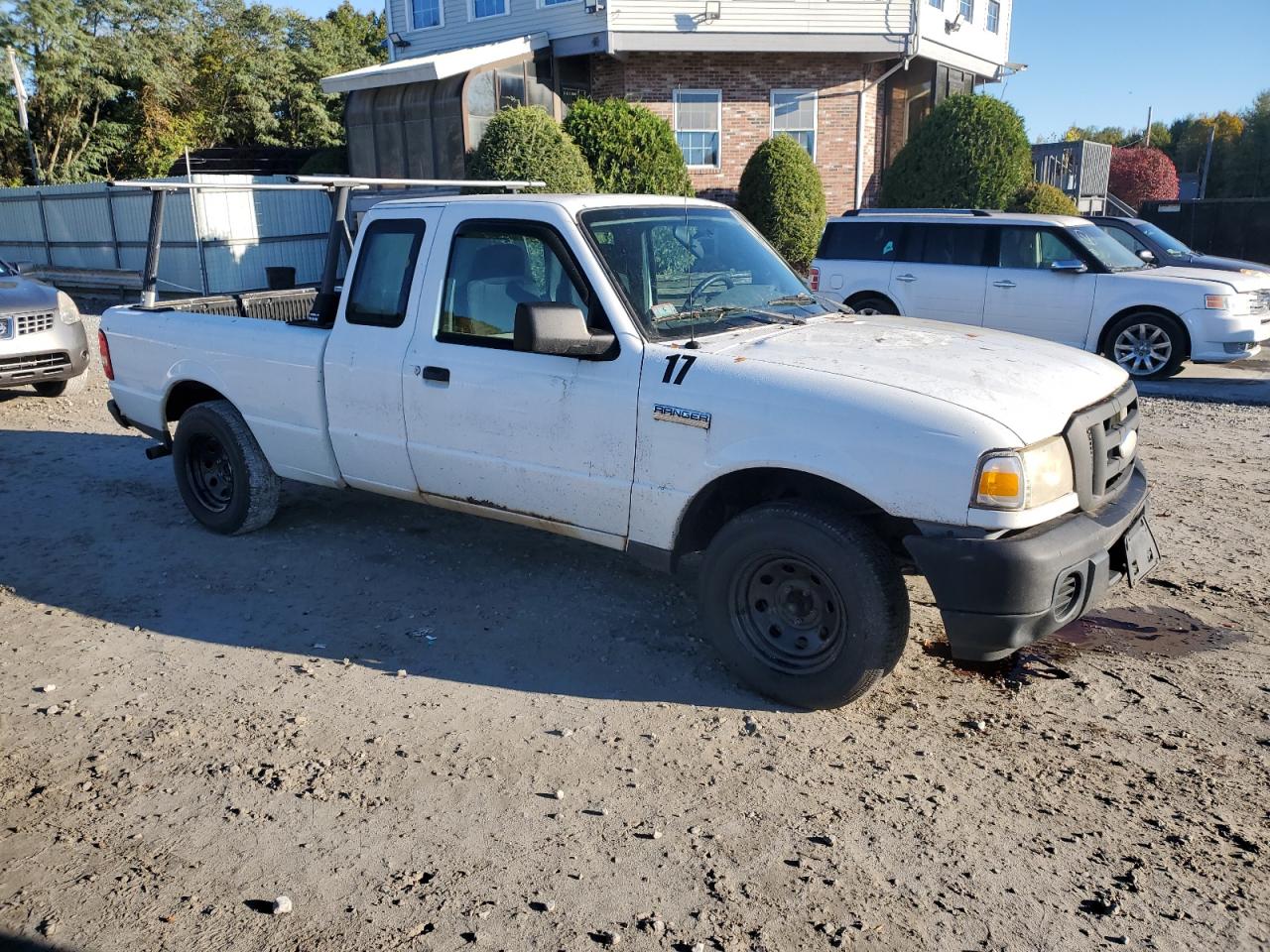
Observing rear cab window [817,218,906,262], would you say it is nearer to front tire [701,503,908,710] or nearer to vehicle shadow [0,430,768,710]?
vehicle shadow [0,430,768,710]

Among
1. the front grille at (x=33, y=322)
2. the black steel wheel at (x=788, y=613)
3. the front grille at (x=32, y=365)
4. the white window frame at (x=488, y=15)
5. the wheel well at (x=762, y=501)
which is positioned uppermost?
the white window frame at (x=488, y=15)

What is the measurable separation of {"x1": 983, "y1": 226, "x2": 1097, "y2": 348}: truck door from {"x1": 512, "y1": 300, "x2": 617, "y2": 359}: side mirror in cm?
862

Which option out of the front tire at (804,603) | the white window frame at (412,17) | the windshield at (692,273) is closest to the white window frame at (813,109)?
the white window frame at (412,17)

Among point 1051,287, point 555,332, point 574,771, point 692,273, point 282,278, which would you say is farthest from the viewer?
point 1051,287

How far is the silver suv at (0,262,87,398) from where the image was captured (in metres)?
9.92

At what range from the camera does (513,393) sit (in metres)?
4.70

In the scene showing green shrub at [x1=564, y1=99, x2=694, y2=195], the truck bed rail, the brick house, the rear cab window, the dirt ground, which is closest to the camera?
the dirt ground

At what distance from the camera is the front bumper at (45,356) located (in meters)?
9.90

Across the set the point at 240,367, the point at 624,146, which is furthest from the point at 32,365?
→ the point at 624,146

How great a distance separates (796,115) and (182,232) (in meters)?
13.1

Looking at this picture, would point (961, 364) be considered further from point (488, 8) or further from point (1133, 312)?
point (488, 8)

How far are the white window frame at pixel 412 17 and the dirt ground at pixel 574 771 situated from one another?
21527mm

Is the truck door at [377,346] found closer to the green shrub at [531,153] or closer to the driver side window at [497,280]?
the driver side window at [497,280]

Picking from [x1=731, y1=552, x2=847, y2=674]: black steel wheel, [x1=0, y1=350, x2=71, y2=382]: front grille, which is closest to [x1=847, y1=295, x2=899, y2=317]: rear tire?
[x1=0, y1=350, x2=71, y2=382]: front grille
